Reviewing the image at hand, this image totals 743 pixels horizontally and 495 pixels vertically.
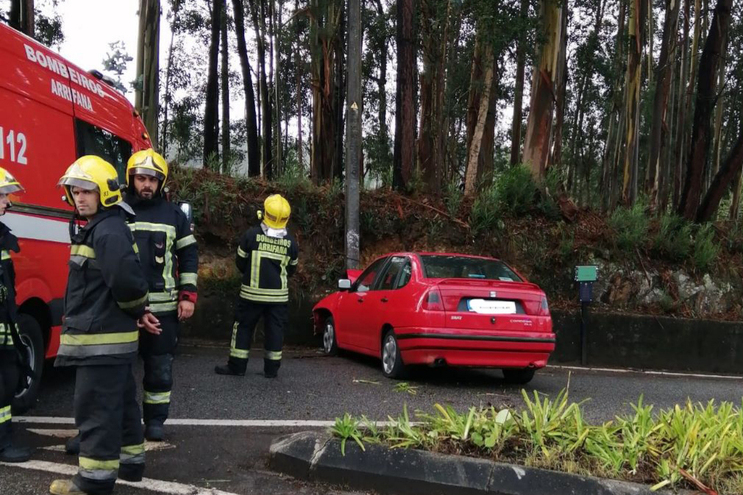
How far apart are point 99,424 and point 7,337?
117cm

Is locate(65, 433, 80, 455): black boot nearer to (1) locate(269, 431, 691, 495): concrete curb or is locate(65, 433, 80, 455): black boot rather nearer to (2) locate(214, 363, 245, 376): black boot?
(1) locate(269, 431, 691, 495): concrete curb

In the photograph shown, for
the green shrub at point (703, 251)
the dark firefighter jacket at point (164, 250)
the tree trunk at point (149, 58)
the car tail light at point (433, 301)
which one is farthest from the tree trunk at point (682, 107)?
the dark firefighter jacket at point (164, 250)

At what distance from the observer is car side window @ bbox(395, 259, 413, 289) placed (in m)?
7.41

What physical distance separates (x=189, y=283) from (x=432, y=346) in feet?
9.31

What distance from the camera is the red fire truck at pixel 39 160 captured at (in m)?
4.98

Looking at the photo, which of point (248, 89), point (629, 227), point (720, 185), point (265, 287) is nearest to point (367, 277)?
point (265, 287)

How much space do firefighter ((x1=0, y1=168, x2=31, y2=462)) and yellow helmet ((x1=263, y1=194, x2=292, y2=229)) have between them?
3.03 meters

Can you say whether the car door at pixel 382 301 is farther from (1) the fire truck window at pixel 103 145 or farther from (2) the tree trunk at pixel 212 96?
(2) the tree trunk at pixel 212 96

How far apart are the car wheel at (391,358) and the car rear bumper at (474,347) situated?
0.23 meters

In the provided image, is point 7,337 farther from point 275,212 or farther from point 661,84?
point 661,84

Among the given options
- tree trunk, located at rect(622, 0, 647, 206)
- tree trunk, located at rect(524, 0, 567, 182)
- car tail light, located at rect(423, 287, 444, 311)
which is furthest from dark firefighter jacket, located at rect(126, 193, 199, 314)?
tree trunk, located at rect(622, 0, 647, 206)

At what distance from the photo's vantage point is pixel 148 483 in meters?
3.77

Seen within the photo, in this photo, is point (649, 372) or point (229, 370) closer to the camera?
point (229, 370)

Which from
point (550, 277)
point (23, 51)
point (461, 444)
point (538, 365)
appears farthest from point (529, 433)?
point (550, 277)
